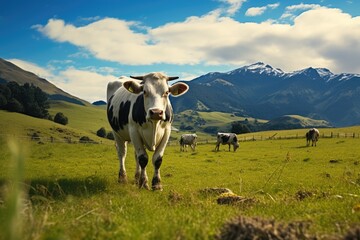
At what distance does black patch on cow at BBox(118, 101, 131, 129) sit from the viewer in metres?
13.0

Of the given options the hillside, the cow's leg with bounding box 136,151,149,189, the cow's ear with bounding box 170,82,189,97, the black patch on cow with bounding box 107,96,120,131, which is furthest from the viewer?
the hillside

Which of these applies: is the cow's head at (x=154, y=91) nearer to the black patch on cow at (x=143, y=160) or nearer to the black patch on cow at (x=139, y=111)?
the black patch on cow at (x=139, y=111)

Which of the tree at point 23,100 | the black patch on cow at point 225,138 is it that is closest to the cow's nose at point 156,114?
the black patch on cow at point 225,138

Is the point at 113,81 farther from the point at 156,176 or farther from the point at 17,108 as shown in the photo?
the point at 17,108

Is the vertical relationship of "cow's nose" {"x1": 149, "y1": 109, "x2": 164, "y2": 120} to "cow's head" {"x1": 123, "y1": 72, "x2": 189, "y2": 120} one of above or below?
below

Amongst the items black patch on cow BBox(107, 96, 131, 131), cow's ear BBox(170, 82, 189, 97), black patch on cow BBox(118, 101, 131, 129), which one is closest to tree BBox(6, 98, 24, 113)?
black patch on cow BBox(107, 96, 131, 131)

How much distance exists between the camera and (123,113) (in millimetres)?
13320

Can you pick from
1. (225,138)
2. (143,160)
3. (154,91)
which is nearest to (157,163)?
(143,160)

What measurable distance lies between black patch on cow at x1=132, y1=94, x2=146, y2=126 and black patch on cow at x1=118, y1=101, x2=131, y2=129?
3.16 ft

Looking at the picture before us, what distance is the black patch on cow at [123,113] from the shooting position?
42.7ft

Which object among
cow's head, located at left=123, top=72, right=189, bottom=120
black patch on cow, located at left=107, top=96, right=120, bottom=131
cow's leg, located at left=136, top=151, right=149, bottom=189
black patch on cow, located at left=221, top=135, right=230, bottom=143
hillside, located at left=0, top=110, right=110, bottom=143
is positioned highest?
cow's head, located at left=123, top=72, right=189, bottom=120

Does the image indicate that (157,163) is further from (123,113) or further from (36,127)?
(36,127)

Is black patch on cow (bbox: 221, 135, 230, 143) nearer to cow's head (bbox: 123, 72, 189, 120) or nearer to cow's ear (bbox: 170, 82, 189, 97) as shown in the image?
cow's ear (bbox: 170, 82, 189, 97)

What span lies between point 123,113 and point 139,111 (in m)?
1.90
